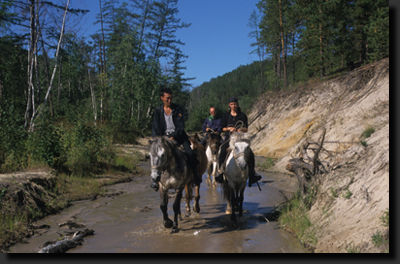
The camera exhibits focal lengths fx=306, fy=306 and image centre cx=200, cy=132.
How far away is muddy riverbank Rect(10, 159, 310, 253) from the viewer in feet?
19.1

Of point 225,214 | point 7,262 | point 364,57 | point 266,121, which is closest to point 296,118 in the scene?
point 266,121

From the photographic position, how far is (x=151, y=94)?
1202 inches

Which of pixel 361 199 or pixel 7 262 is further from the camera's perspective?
pixel 361 199

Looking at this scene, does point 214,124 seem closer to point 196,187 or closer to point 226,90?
point 196,187

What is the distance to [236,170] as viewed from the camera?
24.6 feet

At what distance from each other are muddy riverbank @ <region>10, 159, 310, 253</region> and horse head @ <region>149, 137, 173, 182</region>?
1.40 metres

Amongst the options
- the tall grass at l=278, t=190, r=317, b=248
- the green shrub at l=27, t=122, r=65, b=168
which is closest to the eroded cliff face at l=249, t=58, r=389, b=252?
the tall grass at l=278, t=190, r=317, b=248

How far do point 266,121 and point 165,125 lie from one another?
21.6 meters

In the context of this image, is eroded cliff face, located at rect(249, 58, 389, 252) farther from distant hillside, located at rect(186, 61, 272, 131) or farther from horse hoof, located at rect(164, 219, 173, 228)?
distant hillside, located at rect(186, 61, 272, 131)

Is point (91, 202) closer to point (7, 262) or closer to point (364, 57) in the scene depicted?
point (7, 262)

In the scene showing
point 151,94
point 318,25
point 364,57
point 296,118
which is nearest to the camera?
point 364,57

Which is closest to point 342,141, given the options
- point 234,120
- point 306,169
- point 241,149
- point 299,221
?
point 306,169

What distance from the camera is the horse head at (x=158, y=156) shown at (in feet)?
19.6

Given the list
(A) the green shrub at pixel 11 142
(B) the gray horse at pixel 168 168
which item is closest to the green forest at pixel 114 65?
(A) the green shrub at pixel 11 142
